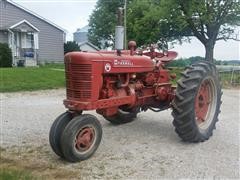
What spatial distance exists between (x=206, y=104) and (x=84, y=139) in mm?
2704

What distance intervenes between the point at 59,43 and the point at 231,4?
14.6 meters

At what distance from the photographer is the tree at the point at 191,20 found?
79.5 feet

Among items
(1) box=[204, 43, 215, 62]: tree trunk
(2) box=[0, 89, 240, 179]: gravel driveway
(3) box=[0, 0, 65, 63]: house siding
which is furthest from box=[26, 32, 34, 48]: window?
(2) box=[0, 89, 240, 179]: gravel driveway

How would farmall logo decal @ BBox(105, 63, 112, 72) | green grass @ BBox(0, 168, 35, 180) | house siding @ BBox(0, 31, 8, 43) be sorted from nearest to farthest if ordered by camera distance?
green grass @ BBox(0, 168, 35, 180) → farmall logo decal @ BBox(105, 63, 112, 72) → house siding @ BBox(0, 31, 8, 43)

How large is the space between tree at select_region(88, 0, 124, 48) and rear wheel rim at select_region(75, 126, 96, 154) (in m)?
37.4

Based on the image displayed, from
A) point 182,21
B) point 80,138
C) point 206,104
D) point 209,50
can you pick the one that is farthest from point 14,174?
point 209,50

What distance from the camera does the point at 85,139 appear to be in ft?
18.5

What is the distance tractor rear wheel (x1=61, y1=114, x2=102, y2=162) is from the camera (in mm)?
5398

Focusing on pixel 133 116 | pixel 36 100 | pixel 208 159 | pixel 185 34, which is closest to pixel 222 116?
pixel 133 116

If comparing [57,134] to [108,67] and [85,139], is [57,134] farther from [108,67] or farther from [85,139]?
[108,67]

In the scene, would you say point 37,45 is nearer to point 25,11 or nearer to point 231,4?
point 25,11

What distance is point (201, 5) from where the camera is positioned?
23.8 m

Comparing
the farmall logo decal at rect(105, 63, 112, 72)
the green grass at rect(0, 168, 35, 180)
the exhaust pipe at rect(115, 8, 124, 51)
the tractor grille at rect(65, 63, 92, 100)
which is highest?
the exhaust pipe at rect(115, 8, 124, 51)

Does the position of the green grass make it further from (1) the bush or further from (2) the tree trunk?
(2) the tree trunk
